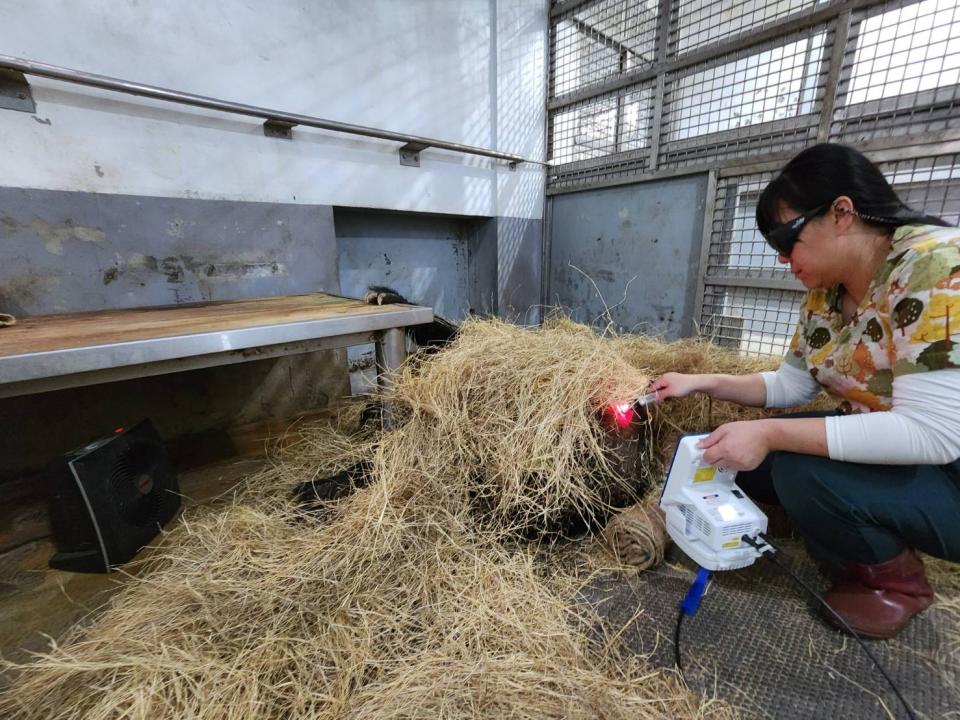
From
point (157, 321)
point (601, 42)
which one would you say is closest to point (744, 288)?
point (601, 42)

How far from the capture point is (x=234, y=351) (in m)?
1.06

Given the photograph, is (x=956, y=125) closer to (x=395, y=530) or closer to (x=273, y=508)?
(x=395, y=530)

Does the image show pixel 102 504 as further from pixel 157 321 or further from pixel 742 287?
pixel 742 287

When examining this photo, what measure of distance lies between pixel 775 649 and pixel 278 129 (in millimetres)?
2406

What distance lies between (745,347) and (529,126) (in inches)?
78.4

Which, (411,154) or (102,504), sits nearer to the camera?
(102,504)

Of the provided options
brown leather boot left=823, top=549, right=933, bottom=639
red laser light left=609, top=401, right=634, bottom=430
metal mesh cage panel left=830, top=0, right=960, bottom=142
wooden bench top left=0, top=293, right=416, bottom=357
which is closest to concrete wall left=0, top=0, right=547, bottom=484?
wooden bench top left=0, top=293, right=416, bottom=357

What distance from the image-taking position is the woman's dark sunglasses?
755 millimetres

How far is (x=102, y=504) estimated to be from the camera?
1.03 m

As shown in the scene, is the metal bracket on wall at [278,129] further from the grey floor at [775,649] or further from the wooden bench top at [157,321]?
the grey floor at [775,649]

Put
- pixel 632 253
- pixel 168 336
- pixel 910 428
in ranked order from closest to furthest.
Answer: pixel 910 428 < pixel 168 336 < pixel 632 253

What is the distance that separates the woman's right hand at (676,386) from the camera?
3.27 feet

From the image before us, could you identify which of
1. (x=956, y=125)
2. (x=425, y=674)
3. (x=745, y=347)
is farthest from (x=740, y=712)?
(x=956, y=125)

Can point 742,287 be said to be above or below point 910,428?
above
